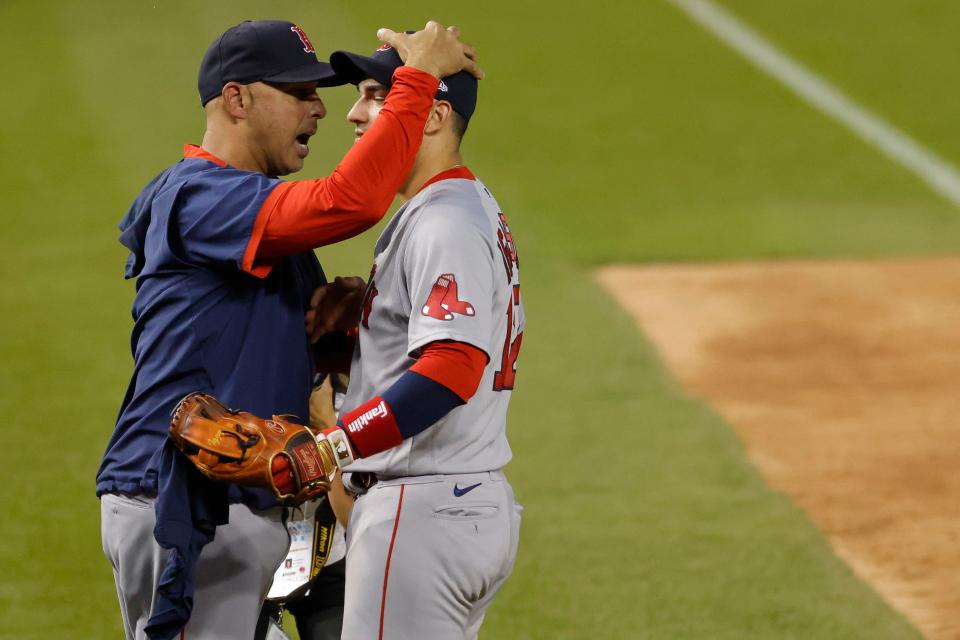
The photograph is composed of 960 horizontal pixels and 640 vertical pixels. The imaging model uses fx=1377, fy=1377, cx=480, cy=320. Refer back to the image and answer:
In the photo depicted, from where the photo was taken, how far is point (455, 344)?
3.18 m

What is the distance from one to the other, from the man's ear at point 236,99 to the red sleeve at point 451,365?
2.83ft

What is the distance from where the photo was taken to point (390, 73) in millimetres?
3445

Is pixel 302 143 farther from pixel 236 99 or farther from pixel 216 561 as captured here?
pixel 216 561

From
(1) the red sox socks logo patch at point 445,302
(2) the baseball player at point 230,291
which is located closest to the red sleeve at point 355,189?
(2) the baseball player at point 230,291

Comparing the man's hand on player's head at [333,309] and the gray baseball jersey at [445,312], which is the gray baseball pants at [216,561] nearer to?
the gray baseball jersey at [445,312]

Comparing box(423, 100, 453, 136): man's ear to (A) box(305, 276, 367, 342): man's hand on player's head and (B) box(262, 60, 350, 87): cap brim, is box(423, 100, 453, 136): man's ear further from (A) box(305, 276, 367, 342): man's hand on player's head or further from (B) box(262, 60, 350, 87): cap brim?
(A) box(305, 276, 367, 342): man's hand on player's head

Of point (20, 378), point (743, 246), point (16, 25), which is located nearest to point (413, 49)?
point (20, 378)

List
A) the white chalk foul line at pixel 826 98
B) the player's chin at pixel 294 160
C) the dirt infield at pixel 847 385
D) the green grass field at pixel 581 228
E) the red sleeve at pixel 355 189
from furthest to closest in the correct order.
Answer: the white chalk foul line at pixel 826 98 < the dirt infield at pixel 847 385 < the green grass field at pixel 581 228 < the player's chin at pixel 294 160 < the red sleeve at pixel 355 189

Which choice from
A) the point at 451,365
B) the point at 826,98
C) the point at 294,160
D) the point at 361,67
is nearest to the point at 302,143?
the point at 294,160

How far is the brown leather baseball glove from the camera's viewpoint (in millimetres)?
3121

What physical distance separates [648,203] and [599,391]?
3.27 meters

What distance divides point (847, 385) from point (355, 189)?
5.06 meters

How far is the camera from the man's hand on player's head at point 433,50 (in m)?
3.34

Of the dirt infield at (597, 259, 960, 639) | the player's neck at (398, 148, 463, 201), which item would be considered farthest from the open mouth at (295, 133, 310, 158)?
the dirt infield at (597, 259, 960, 639)
